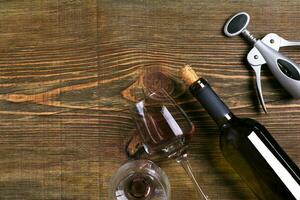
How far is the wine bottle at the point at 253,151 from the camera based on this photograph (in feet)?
3.27

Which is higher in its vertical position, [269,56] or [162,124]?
[269,56]

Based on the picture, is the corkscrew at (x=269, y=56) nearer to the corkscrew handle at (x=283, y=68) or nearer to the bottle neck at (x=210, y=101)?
the corkscrew handle at (x=283, y=68)

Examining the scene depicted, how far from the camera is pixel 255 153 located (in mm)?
1014

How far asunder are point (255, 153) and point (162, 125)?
190 mm

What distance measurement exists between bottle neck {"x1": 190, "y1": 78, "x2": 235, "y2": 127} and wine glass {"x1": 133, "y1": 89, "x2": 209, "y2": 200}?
63 millimetres

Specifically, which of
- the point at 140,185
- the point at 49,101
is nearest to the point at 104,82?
the point at 49,101

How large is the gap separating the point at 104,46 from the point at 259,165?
1.36 feet

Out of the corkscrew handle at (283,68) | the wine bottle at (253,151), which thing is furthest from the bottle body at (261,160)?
the corkscrew handle at (283,68)

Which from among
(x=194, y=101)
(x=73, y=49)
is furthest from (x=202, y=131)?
(x=73, y=49)

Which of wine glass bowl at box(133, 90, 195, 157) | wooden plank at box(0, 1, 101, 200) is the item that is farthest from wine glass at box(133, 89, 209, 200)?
wooden plank at box(0, 1, 101, 200)

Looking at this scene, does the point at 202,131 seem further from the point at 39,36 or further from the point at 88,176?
the point at 39,36

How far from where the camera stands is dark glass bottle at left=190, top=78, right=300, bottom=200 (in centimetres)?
100

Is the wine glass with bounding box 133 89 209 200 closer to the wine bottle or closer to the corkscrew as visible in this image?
the wine bottle

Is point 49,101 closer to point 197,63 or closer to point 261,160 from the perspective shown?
point 197,63
